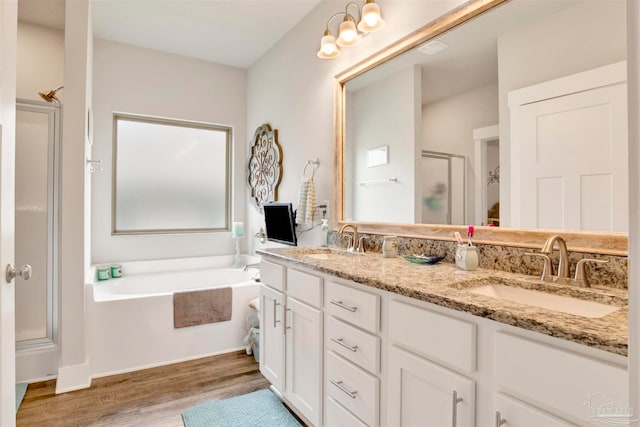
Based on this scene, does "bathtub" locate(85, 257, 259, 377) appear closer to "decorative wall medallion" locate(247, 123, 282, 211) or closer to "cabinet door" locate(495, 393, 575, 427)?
"decorative wall medallion" locate(247, 123, 282, 211)

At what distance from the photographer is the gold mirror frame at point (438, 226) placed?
1.25 metres

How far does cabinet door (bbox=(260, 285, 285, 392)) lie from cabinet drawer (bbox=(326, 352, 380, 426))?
486mm

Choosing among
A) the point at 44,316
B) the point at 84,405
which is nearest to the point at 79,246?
the point at 44,316

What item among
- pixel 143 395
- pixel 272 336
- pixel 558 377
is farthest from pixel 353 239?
pixel 143 395

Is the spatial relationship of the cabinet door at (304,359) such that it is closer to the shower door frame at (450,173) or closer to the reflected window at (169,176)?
the shower door frame at (450,173)

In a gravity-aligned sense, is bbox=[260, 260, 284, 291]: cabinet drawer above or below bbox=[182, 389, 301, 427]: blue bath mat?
above

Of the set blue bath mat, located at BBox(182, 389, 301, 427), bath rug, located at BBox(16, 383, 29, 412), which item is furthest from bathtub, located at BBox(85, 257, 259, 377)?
blue bath mat, located at BBox(182, 389, 301, 427)

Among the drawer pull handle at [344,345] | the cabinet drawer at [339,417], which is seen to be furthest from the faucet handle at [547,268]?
the cabinet drawer at [339,417]

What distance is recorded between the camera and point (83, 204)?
8.07ft

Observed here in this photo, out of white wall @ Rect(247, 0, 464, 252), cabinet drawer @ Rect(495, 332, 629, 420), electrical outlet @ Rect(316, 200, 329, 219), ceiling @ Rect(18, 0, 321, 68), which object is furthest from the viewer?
ceiling @ Rect(18, 0, 321, 68)

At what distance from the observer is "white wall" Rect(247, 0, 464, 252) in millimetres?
2129

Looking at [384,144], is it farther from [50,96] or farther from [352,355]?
[50,96]

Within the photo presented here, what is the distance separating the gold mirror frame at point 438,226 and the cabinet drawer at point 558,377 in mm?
619

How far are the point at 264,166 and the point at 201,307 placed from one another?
1558 mm
